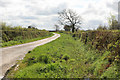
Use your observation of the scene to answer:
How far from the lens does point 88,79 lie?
6629 millimetres

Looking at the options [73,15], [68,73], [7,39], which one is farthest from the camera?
[73,15]

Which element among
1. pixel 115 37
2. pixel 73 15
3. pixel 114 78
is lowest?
pixel 114 78

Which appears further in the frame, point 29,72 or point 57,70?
point 57,70

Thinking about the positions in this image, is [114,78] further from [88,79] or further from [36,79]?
[36,79]

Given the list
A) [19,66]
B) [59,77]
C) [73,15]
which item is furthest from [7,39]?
[73,15]

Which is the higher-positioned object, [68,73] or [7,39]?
[7,39]

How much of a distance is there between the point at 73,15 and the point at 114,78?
202 feet

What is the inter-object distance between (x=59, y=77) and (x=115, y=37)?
4.29 m

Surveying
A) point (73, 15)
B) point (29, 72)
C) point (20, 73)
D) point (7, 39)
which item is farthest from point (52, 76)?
point (73, 15)

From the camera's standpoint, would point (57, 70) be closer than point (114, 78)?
No

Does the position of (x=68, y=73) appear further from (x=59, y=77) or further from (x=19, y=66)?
(x=19, y=66)

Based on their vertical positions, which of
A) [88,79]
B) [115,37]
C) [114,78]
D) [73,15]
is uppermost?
[73,15]

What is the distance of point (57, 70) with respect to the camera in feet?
23.9

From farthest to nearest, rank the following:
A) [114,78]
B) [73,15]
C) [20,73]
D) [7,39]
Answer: [73,15] < [7,39] < [20,73] < [114,78]
